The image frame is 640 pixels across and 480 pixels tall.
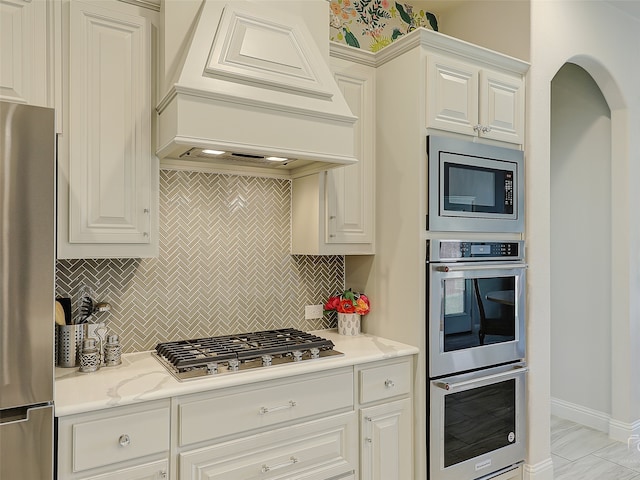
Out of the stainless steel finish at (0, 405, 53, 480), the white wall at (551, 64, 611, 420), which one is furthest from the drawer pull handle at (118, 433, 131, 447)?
the white wall at (551, 64, 611, 420)

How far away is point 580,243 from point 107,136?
11.4ft

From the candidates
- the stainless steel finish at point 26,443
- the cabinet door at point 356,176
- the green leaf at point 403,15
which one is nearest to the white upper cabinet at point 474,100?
the cabinet door at point 356,176

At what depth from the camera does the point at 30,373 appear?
1433 mm

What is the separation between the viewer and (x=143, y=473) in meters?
1.70

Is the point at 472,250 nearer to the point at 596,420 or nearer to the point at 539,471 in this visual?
the point at 539,471

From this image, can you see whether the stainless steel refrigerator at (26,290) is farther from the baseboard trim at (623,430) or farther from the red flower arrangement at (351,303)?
the baseboard trim at (623,430)

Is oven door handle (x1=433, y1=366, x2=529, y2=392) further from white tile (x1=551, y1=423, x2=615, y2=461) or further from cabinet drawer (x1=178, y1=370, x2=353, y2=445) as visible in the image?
white tile (x1=551, y1=423, x2=615, y2=461)

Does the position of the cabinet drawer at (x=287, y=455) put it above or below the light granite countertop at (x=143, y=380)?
below

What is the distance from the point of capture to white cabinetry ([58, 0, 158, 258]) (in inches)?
73.9

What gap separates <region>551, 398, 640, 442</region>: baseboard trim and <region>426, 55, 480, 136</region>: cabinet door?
2512 millimetres

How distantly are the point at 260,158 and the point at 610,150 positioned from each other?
108 inches

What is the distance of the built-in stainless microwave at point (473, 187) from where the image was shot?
7.89 ft

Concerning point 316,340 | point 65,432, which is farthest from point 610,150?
point 65,432

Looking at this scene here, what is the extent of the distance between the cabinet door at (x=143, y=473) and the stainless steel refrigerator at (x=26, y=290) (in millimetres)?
221
